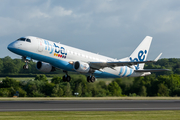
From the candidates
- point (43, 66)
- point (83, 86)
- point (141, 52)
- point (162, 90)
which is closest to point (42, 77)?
point (83, 86)

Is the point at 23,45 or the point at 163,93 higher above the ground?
the point at 23,45

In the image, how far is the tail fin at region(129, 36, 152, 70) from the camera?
181 feet

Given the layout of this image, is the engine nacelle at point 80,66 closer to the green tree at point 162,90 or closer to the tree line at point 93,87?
the tree line at point 93,87

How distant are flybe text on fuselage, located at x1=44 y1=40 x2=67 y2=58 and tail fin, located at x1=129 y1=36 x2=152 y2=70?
1954 cm

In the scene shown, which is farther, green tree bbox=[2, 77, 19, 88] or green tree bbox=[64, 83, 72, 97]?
green tree bbox=[2, 77, 19, 88]

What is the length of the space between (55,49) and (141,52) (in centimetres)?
2407

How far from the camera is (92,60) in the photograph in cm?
4356

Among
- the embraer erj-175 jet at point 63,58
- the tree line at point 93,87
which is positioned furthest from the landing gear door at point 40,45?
the tree line at point 93,87

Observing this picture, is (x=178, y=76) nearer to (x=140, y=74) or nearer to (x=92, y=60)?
(x=140, y=74)

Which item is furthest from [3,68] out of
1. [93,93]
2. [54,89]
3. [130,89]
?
[130,89]

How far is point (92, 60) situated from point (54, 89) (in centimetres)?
3438

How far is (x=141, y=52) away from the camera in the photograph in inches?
2216

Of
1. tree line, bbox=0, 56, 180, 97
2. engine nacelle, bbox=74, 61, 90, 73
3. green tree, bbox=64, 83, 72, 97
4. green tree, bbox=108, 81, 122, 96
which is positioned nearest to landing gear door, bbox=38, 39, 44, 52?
engine nacelle, bbox=74, 61, 90, 73

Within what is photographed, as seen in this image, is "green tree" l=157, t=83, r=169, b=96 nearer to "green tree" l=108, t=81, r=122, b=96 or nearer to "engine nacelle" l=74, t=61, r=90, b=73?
"green tree" l=108, t=81, r=122, b=96
